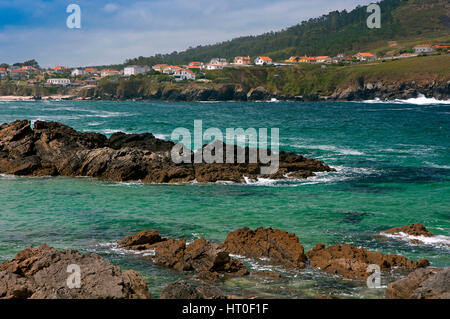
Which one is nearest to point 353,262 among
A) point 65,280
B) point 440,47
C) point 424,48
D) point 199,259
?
point 199,259

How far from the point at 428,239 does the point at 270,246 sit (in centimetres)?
603

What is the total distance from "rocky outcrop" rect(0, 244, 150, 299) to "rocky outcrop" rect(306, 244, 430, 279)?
5610mm

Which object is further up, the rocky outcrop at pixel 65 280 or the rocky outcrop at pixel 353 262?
the rocky outcrop at pixel 65 280

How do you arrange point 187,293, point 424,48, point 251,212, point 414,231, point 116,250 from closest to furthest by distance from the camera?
point 187,293 → point 116,250 → point 414,231 → point 251,212 → point 424,48

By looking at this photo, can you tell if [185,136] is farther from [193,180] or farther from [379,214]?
[379,214]

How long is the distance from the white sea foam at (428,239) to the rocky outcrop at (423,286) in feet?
19.4

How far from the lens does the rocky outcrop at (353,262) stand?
13.0m

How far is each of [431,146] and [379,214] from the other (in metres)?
29.3

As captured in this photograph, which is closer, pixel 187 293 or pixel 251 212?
pixel 187 293

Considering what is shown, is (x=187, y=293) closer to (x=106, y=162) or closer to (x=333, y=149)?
(x=106, y=162)

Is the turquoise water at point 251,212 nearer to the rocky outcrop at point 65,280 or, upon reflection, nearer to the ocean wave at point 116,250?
the ocean wave at point 116,250

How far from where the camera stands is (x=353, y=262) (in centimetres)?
1323

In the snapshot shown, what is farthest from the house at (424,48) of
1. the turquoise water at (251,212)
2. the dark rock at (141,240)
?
the dark rock at (141,240)
